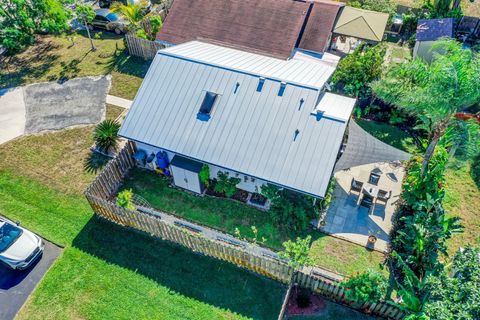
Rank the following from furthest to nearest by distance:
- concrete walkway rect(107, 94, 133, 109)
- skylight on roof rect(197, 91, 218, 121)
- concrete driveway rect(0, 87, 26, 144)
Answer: concrete walkway rect(107, 94, 133, 109), concrete driveway rect(0, 87, 26, 144), skylight on roof rect(197, 91, 218, 121)

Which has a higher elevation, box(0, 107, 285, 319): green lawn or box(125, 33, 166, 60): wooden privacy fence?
box(125, 33, 166, 60): wooden privacy fence

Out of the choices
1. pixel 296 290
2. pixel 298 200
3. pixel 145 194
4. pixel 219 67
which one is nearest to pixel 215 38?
pixel 219 67

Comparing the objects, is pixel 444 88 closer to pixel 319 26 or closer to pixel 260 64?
pixel 260 64

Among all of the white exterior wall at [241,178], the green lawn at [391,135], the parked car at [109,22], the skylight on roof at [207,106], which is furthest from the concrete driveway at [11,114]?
the green lawn at [391,135]

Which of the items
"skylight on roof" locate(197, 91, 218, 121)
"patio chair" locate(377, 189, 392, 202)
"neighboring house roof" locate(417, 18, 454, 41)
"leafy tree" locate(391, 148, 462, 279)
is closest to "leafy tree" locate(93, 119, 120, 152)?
"skylight on roof" locate(197, 91, 218, 121)

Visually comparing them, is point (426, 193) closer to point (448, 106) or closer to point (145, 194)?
point (448, 106)

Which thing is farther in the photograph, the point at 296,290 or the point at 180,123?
the point at 180,123

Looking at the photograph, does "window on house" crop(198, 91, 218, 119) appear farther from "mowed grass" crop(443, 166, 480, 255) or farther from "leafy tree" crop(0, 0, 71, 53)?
"leafy tree" crop(0, 0, 71, 53)
